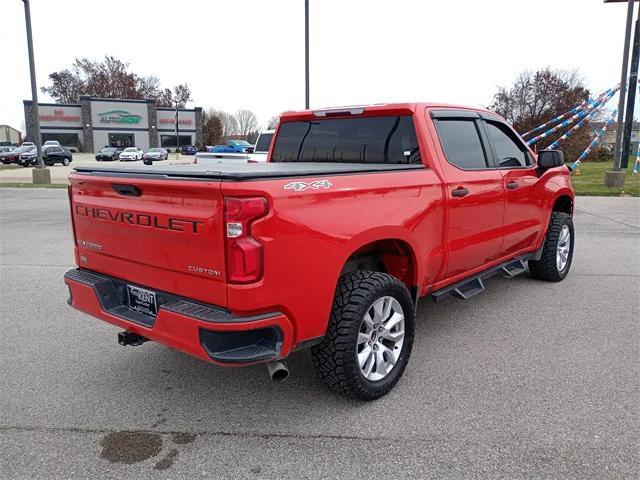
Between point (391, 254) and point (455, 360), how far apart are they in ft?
3.22

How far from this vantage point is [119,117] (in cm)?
6894

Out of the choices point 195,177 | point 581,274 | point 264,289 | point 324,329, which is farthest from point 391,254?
point 581,274

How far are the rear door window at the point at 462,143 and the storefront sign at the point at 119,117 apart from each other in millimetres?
71173

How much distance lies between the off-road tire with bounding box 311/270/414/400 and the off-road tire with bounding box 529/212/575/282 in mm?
3218

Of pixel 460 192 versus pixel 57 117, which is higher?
pixel 57 117

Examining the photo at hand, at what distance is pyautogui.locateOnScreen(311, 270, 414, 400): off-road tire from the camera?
3098mm

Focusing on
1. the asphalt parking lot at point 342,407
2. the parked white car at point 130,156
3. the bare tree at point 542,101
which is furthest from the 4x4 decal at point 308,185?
the parked white car at point 130,156

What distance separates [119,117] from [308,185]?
72750 mm

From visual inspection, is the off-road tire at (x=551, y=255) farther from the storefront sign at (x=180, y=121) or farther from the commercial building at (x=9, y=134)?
the commercial building at (x=9, y=134)

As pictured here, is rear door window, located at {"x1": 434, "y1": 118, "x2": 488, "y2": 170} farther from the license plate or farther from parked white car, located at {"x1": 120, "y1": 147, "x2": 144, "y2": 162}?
parked white car, located at {"x1": 120, "y1": 147, "x2": 144, "y2": 162}

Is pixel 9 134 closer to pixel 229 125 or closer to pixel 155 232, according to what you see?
pixel 229 125

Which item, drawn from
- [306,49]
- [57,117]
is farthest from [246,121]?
[306,49]

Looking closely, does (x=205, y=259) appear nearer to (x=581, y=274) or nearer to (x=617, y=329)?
(x=617, y=329)

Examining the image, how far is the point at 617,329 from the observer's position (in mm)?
4598
